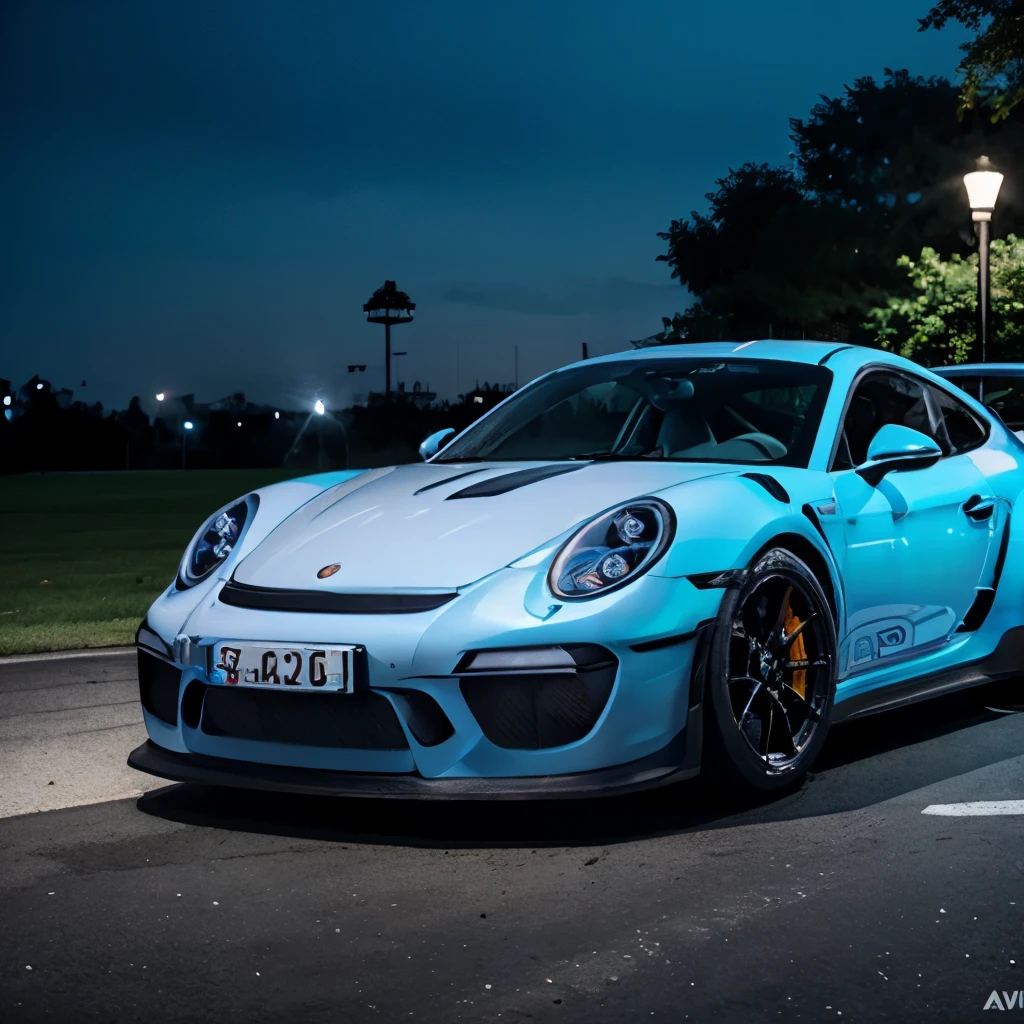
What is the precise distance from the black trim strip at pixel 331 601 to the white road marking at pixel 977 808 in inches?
64.5

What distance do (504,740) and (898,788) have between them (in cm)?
153

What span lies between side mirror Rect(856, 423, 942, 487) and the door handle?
500 mm

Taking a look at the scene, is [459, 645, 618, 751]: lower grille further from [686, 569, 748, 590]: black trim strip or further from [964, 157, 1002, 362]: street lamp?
[964, 157, 1002, 362]: street lamp

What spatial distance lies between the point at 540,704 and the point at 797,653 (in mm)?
1096

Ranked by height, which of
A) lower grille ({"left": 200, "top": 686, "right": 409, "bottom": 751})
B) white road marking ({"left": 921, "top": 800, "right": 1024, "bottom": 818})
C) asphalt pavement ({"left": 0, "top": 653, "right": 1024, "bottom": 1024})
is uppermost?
lower grille ({"left": 200, "top": 686, "right": 409, "bottom": 751})

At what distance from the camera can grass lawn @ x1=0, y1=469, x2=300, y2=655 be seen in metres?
9.77

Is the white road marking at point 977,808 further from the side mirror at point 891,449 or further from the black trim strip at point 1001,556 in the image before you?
the black trim strip at point 1001,556

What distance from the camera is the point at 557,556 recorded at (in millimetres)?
4531

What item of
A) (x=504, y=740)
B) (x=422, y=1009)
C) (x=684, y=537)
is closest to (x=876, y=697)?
(x=684, y=537)

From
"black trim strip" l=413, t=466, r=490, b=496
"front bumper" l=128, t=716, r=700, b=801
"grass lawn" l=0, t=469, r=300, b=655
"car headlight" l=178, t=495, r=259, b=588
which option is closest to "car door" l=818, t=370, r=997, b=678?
"front bumper" l=128, t=716, r=700, b=801

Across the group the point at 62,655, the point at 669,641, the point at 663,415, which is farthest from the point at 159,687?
the point at 62,655

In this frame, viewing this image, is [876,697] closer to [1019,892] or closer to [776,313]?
[1019,892]

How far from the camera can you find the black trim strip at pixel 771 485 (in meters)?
4.98

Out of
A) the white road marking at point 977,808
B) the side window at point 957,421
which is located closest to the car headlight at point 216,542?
the white road marking at point 977,808
